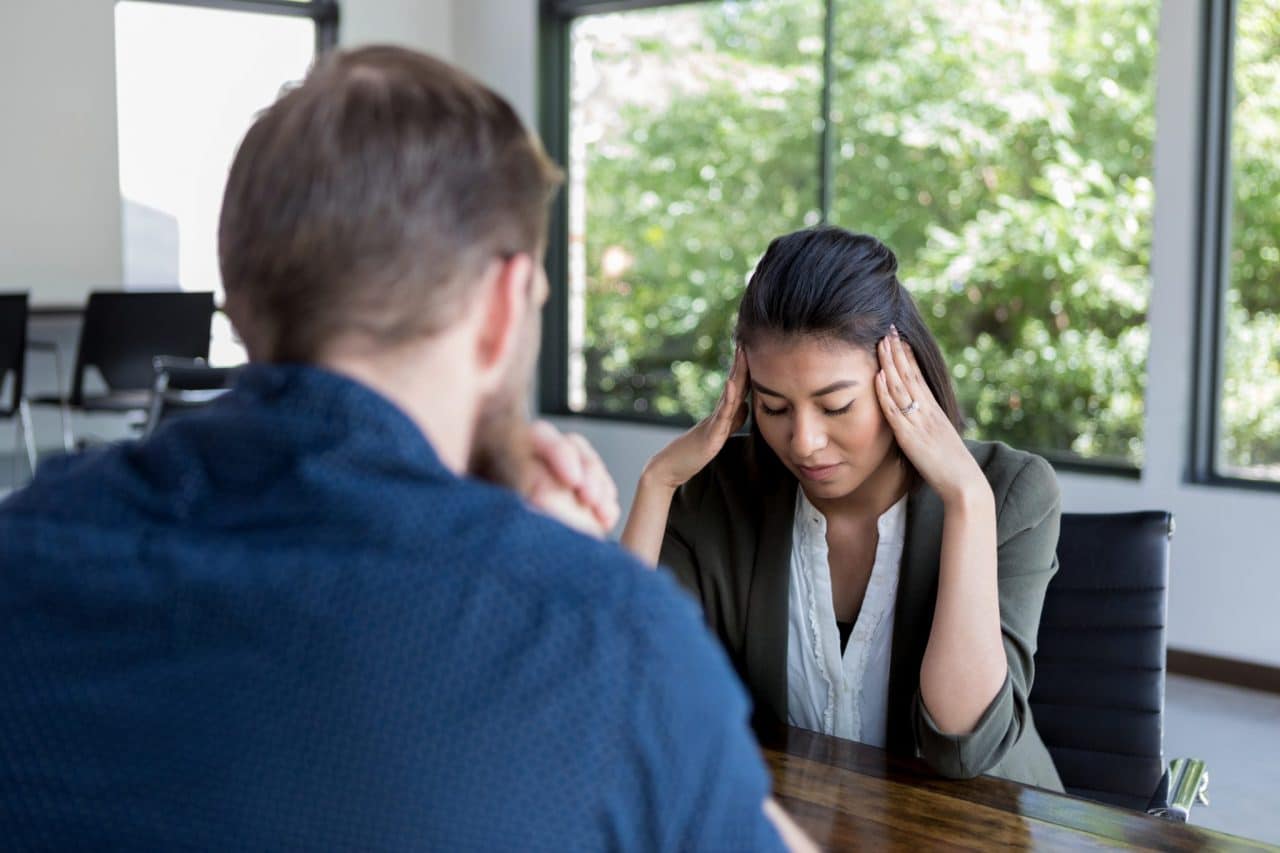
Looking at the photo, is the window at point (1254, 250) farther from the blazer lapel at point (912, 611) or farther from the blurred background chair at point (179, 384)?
the blurred background chair at point (179, 384)

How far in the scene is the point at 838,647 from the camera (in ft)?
5.72

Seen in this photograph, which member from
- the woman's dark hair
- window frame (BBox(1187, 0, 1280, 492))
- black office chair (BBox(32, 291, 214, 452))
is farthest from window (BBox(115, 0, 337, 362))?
the woman's dark hair

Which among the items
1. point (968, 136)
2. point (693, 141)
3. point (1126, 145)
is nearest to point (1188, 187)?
point (1126, 145)

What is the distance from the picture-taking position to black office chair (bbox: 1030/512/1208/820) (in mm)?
1696

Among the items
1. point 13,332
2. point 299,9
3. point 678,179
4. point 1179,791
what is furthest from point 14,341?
point 1179,791

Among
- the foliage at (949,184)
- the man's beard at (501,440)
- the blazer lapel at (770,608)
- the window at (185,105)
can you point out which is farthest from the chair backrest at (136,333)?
the man's beard at (501,440)

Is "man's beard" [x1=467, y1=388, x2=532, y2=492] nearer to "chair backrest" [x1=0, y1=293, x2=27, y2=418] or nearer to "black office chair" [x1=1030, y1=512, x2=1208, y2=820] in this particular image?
"black office chair" [x1=1030, y1=512, x2=1208, y2=820]

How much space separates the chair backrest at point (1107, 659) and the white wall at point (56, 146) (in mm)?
5115

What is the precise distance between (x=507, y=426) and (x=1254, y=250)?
3732 millimetres

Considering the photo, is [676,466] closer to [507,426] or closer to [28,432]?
[507,426]

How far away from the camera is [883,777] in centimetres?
130

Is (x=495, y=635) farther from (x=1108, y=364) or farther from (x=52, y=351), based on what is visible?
(x=52, y=351)

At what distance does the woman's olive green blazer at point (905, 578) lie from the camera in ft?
5.15

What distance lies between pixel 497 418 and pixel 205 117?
5764 millimetres
